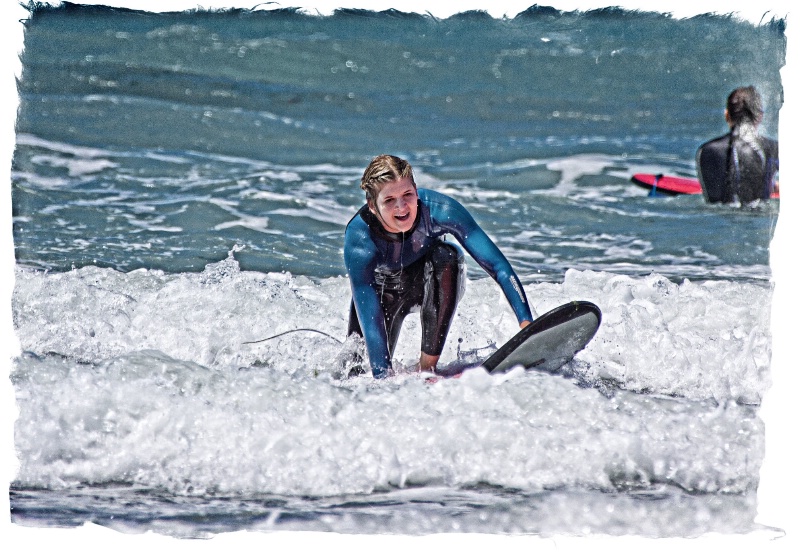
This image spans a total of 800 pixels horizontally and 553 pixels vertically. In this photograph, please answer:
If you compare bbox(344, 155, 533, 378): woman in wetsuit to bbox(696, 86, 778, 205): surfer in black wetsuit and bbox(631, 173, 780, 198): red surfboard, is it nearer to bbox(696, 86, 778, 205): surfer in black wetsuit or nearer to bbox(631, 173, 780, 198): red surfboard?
bbox(696, 86, 778, 205): surfer in black wetsuit

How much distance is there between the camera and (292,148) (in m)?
3.82

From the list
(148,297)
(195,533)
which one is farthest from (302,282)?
(195,533)

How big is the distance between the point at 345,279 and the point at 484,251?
3.93ft

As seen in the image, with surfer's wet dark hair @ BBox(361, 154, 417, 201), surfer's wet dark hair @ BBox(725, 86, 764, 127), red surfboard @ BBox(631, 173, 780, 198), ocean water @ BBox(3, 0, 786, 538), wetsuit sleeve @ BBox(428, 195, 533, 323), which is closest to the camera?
ocean water @ BBox(3, 0, 786, 538)

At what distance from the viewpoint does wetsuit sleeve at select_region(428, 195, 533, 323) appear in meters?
2.09

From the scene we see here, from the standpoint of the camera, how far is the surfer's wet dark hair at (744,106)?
8.16 feet

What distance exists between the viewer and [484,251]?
2104 mm

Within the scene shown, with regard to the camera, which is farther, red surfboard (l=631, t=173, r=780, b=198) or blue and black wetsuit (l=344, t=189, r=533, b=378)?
red surfboard (l=631, t=173, r=780, b=198)

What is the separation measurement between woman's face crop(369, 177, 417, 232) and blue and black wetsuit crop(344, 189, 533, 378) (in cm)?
4

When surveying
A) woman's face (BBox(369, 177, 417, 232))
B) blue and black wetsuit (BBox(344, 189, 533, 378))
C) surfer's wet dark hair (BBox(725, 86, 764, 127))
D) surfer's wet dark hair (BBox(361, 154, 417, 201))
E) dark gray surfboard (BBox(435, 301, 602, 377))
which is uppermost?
surfer's wet dark hair (BBox(725, 86, 764, 127))

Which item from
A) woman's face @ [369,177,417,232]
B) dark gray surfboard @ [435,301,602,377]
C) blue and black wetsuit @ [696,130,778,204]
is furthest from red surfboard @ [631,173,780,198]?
woman's face @ [369,177,417,232]

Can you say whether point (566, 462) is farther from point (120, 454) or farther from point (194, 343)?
point (194, 343)

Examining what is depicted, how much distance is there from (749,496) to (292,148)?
260cm

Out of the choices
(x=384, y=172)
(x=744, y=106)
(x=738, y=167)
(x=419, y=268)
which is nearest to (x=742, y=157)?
(x=738, y=167)
